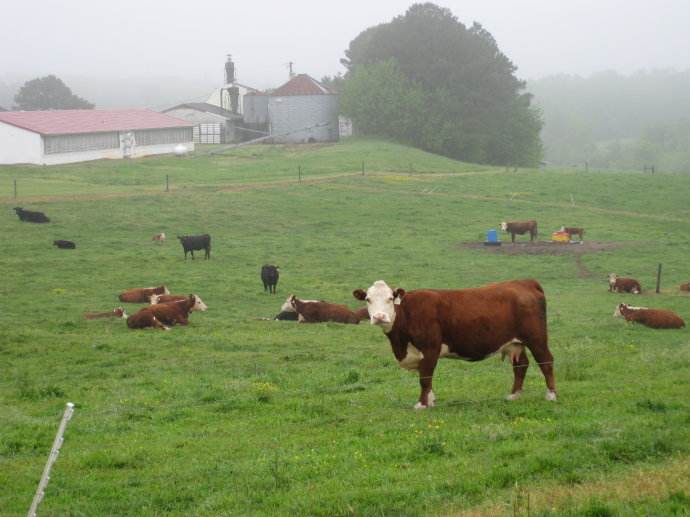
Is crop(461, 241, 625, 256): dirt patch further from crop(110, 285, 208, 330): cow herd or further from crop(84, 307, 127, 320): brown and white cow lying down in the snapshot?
crop(84, 307, 127, 320): brown and white cow lying down

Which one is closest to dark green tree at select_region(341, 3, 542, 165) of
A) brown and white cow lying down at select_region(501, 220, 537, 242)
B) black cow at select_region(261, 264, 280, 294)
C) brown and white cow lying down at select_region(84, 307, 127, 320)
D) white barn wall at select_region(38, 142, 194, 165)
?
white barn wall at select_region(38, 142, 194, 165)

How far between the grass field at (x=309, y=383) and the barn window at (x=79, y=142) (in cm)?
2456

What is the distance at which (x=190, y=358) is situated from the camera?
65.5 ft

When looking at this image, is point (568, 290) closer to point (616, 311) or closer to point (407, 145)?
point (616, 311)

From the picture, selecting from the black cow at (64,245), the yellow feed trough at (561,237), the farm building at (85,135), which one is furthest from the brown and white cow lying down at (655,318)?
the farm building at (85,135)

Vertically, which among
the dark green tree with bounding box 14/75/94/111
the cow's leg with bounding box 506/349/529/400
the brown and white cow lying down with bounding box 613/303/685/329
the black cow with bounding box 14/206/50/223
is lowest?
the brown and white cow lying down with bounding box 613/303/685/329

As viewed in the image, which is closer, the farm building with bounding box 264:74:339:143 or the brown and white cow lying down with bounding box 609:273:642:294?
the brown and white cow lying down with bounding box 609:273:642:294

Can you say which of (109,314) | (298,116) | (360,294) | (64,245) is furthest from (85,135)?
(360,294)

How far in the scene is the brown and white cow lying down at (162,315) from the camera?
2411 cm

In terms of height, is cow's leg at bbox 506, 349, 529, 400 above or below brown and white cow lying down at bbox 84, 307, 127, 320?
above

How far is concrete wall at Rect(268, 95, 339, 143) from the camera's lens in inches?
3871

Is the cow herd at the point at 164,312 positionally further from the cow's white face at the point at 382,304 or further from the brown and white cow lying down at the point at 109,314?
the cow's white face at the point at 382,304

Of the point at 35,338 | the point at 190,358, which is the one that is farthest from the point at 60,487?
the point at 35,338

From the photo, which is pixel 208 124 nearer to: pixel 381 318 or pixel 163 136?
pixel 163 136
